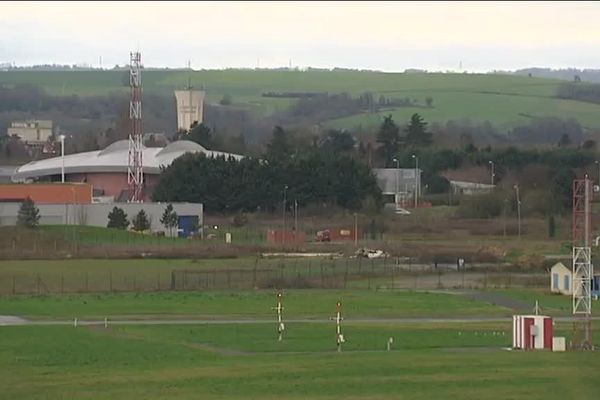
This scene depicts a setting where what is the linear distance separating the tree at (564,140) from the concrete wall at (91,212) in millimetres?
36197

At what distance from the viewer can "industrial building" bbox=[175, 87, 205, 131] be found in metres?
188

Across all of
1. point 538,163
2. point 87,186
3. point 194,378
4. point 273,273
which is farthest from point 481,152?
point 194,378

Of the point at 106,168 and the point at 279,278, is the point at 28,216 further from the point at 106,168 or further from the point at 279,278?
the point at 106,168

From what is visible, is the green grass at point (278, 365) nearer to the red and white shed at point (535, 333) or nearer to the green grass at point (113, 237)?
the red and white shed at point (535, 333)

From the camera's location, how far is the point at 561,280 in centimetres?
6306

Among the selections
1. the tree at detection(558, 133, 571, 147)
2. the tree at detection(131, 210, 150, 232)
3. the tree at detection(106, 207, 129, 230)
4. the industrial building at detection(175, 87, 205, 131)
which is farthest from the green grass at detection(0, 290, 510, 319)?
the industrial building at detection(175, 87, 205, 131)

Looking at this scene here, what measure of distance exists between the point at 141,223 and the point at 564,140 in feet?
147

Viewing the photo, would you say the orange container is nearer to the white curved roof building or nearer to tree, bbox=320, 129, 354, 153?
the white curved roof building

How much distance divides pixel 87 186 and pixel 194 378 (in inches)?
3070

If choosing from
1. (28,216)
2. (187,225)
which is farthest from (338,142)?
(28,216)

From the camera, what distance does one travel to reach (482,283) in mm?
69250

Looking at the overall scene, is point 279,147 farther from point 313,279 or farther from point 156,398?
point 156,398

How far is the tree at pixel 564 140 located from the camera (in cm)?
12970

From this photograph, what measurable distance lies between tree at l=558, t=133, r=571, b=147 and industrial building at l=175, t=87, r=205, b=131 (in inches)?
2478
